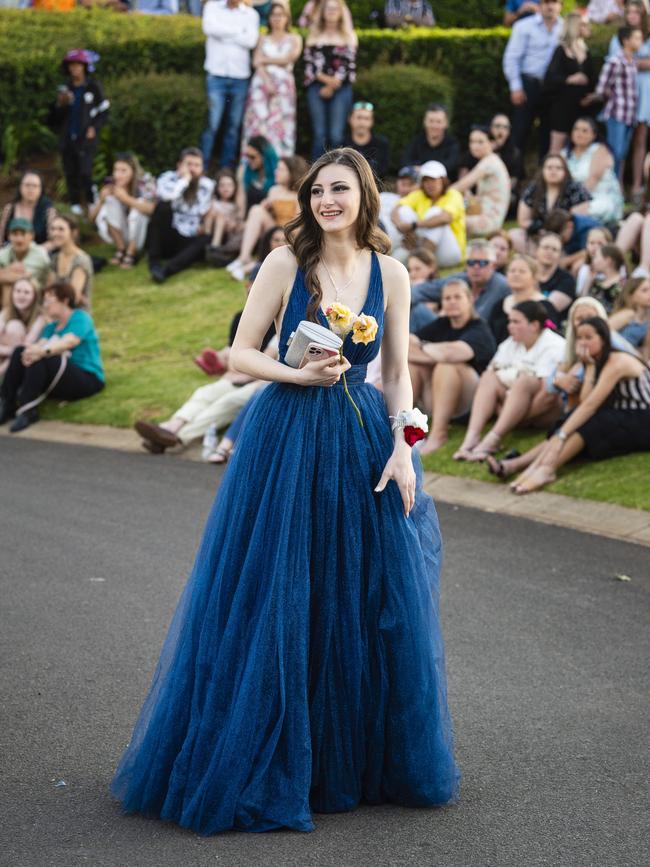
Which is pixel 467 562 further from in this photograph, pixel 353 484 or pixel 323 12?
pixel 323 12

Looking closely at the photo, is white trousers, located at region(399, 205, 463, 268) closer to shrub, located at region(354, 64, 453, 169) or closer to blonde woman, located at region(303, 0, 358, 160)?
blonde woman, located at region(303, 0, 358, 160)

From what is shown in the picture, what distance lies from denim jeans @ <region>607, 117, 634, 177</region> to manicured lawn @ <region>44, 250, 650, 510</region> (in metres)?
4.61

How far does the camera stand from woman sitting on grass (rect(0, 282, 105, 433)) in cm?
1267

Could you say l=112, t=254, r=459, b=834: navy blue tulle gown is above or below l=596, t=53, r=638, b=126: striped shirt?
below

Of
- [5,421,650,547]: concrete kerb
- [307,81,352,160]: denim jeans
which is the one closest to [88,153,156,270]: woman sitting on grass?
[307,81,352,160]: denim jeans

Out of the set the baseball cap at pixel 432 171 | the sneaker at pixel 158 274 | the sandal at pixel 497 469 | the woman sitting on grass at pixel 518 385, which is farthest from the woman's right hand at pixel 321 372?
the sneaker at pixel 158 274

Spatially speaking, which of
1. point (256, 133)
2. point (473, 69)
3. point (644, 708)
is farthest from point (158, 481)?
point (473, 69)

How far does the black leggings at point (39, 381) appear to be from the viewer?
41.5 ft

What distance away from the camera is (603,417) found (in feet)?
32.5

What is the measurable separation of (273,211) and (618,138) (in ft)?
13.7

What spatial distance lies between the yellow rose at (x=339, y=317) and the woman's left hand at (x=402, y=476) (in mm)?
472

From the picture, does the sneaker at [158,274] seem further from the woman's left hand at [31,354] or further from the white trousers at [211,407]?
the white trousers at [211,407]

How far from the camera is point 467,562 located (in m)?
8.29

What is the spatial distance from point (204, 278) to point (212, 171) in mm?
2855
